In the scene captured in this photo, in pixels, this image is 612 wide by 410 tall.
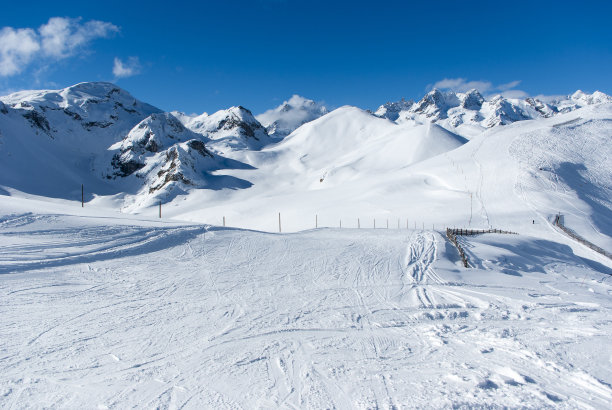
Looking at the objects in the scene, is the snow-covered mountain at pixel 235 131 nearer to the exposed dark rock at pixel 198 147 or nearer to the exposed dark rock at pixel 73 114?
the exposed dark rock at pixel 198 147

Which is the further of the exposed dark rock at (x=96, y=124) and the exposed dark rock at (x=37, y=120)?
the exposed dark rock at (x=96, y=124)

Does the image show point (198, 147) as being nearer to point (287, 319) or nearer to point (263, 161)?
point (263, 161)

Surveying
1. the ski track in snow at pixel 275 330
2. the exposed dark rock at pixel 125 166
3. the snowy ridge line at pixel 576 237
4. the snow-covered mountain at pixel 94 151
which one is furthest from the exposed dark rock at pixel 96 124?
A: the snowy ridge line at pixel 576 237

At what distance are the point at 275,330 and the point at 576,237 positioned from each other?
3111cm

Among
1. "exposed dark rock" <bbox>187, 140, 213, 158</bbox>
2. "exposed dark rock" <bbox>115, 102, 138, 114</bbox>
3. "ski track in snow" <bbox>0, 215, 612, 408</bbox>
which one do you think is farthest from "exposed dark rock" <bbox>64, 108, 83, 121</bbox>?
"ski track in snow" <bbox>0, 215, 612, 408</bbox>

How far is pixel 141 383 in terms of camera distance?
5008 mm

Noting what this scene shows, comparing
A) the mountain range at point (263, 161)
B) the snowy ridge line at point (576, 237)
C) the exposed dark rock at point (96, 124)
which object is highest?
the exposed dark rock at point (96, 124)

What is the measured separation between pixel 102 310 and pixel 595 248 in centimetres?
Answer: 3175

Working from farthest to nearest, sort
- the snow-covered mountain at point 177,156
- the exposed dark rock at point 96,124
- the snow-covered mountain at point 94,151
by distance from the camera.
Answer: the exposed dark rock at point 96,124 < the snow-covered mountain at point 94,151 < the snow-covered mountain at point 177,156

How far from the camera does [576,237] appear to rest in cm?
2841

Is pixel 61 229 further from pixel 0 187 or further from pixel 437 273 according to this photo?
pixel 0 187

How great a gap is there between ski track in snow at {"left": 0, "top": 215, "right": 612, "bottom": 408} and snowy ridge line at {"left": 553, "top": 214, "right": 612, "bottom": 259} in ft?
52.8

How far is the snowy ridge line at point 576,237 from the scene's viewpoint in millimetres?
25273

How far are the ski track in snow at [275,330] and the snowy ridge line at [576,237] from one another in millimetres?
16084
